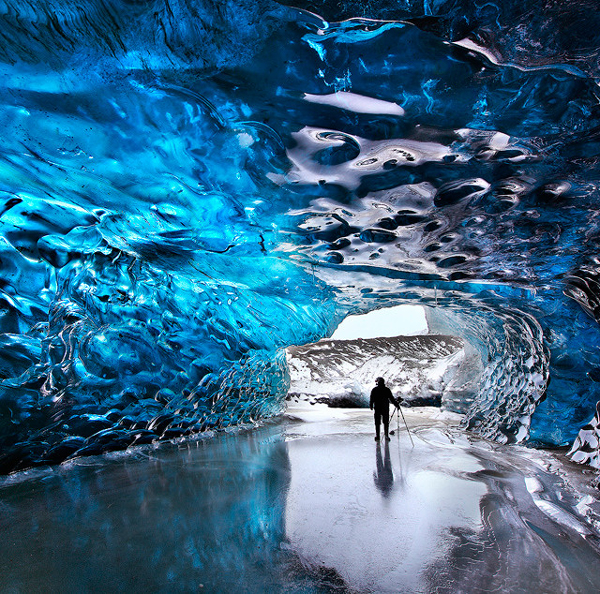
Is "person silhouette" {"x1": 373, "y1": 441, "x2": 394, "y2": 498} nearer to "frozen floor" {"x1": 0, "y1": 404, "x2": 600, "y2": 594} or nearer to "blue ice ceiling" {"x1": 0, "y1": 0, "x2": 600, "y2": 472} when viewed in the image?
"frozen floor" {"x1": 0, "y1": 404, "x2": 600, "y2": 594}

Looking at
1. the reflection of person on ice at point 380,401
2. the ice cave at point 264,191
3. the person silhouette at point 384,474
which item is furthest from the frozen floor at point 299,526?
the reflection of person on ice at point 380,401

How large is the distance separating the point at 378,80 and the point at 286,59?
2.46 feet

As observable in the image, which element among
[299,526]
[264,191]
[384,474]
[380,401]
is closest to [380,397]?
[380,401]

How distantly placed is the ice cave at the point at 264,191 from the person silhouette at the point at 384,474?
161 centimetres

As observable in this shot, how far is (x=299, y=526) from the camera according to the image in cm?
335

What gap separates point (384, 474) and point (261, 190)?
4.26 meters

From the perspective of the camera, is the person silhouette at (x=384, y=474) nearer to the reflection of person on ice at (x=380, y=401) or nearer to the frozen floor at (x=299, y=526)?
the frozen floor at (x=299, y=526)

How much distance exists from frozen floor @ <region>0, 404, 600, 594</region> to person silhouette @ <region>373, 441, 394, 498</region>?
0.04 metres

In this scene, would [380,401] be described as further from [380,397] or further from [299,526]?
[299,526]

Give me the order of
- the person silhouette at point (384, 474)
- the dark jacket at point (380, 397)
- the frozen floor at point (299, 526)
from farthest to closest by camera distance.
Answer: the dark jacket at point (380, 397), the person silhouette at point (384, 474), the frozen floor at point (299, 526)

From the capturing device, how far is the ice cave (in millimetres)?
2516

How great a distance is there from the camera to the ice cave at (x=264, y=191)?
2516mm

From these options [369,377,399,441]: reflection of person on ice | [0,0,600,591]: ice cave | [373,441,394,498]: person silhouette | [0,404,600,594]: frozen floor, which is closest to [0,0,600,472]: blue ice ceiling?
[0,0,600,591]: ice cave

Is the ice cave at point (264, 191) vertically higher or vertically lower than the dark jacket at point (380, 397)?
higher
